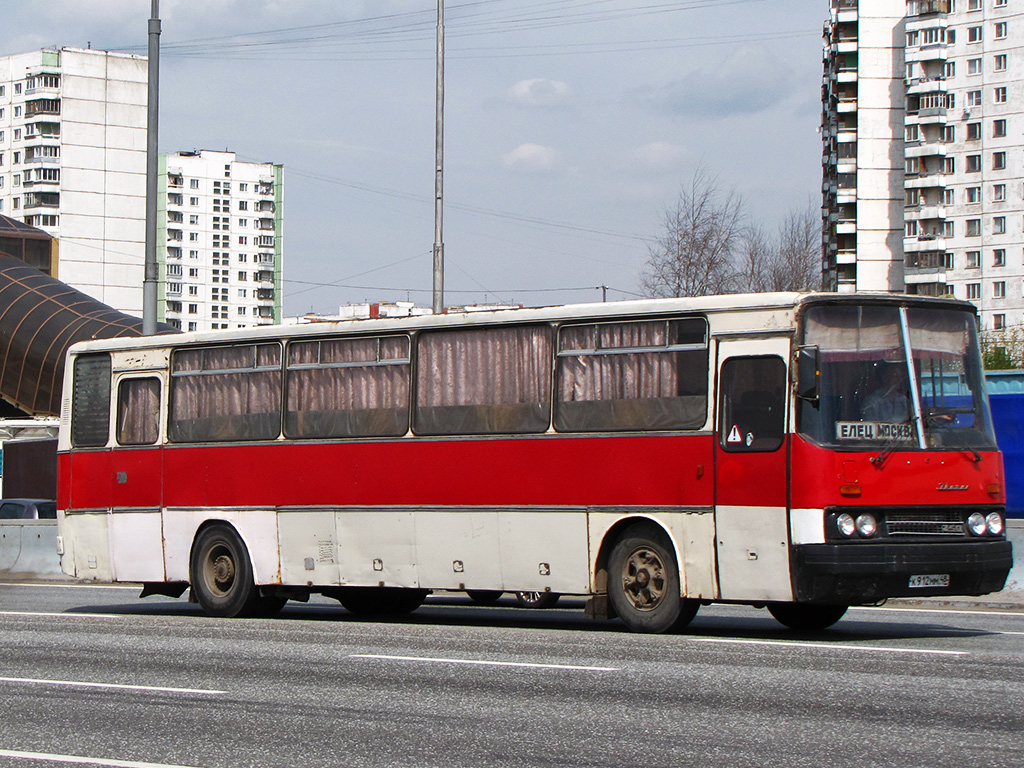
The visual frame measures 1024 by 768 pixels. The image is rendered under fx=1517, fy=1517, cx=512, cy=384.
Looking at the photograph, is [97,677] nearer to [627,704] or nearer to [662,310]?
[627,704]

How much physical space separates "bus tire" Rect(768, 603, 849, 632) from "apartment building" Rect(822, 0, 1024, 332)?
85722mm

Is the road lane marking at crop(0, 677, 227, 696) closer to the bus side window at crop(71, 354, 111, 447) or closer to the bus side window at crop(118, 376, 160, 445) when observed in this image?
the bus side window at crop(118, 376, 160, 445)

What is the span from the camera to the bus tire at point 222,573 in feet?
54.7

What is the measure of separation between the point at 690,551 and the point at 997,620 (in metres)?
4.17

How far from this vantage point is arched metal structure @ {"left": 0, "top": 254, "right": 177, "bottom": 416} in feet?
244

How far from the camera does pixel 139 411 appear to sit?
59.1ft

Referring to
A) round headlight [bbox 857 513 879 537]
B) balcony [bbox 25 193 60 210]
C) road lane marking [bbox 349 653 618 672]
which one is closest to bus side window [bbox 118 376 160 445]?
road lane marking [bbox 349 653 618 672]

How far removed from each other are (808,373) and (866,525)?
1.32m

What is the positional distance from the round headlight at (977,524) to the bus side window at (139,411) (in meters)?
9.42

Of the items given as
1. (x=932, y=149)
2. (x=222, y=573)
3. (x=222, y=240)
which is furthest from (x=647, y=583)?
(x=222, y=240)

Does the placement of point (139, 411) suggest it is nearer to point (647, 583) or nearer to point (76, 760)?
point (647, 583)

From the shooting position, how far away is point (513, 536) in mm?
14430

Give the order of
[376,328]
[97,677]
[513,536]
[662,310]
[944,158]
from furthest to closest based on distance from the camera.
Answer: [944,158], [376,328], [513,536], [662,310], [97,677]

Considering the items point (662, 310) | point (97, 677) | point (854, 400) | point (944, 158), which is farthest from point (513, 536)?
point (944, 158)
